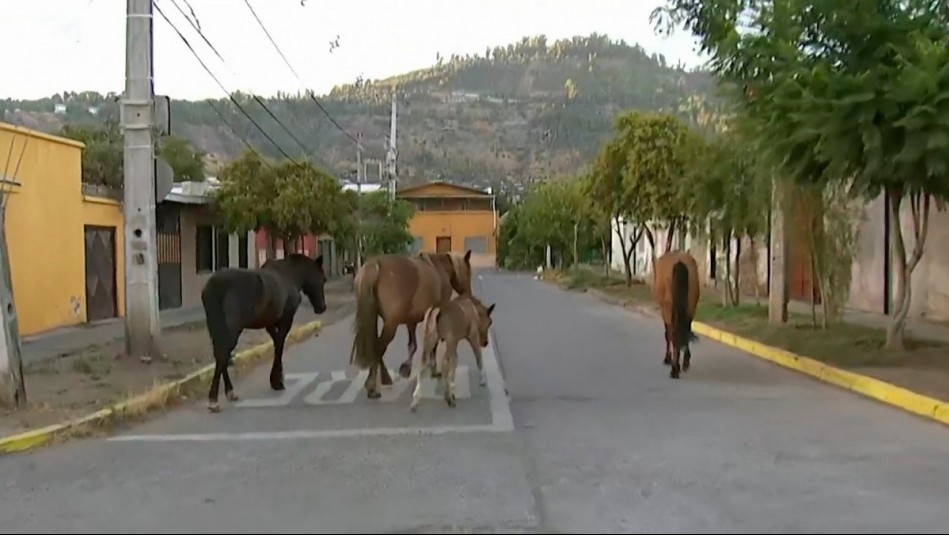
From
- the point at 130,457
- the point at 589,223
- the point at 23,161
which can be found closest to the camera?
the point at 130,457

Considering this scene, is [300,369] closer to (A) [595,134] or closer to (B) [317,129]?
A: (B) [317,129]

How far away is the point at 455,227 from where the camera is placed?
340 feet

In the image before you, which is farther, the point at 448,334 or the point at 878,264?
the point at 878,264

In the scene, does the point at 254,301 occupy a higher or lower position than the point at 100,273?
higher

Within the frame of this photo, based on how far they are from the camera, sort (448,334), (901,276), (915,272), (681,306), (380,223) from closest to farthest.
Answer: (448,334), (681,306), (901,276), (915,272), (380,223)

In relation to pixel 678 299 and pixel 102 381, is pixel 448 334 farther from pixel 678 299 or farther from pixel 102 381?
pixel 102 381

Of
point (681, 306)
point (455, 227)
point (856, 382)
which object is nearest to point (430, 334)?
point (681, 306)

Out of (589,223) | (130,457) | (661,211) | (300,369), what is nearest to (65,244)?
(300,369)

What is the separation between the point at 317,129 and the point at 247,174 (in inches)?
1595

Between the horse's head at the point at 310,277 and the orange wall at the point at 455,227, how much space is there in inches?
3394

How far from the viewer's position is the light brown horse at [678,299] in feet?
49.3

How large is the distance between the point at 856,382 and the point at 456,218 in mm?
89911

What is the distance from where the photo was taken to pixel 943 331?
19.8 metres

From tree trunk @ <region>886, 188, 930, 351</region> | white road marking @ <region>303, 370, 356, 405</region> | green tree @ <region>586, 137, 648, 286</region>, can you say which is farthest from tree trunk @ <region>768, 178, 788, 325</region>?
green tree @ <region>586, 137, 648, 286</region>
